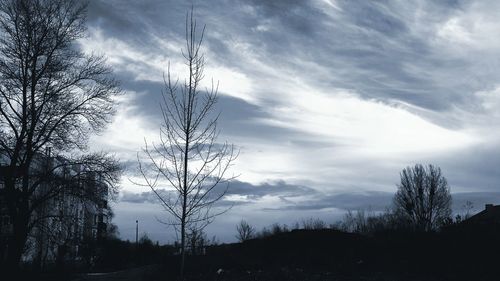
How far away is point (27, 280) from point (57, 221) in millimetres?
3286

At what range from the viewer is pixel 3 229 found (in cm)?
2531

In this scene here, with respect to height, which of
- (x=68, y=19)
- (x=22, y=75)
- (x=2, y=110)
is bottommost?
(x=2, y=110)

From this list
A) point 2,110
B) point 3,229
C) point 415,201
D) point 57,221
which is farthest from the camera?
point 415,201

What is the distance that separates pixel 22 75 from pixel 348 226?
65.9 meters

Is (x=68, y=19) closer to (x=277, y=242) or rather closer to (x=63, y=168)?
(x=63, y=168)

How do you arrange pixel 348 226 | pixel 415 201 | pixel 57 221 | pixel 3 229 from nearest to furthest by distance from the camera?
pixel 57 221 → pixel 3 229 → pixel 415 201 → pixel 348 226

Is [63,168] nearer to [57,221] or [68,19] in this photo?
[57,221]

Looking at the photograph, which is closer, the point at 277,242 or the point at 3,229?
the point at 3,229

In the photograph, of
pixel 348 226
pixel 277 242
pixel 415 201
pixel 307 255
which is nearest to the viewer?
pixel 307 255

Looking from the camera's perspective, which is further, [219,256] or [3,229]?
[219,256]

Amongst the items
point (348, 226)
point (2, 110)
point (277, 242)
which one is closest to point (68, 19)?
point (2, 110)

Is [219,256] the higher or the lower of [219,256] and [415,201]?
the lower

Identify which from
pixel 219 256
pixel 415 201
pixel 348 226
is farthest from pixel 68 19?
pixel 348 226

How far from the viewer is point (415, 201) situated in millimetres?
66188
